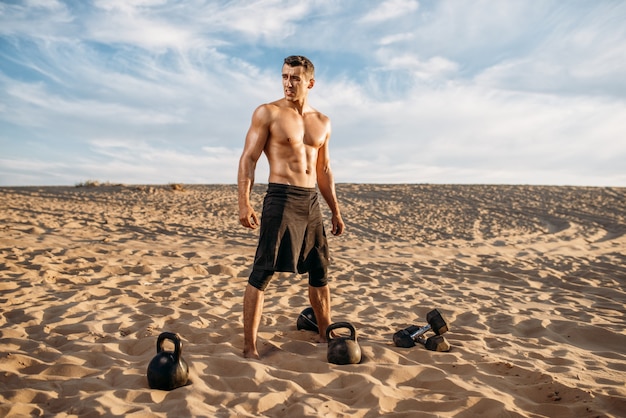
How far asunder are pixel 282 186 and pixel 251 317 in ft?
3.51

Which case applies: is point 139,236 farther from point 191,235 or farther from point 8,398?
point 8,398

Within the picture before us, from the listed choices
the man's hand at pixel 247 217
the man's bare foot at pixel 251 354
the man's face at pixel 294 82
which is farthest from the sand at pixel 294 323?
the man's face at pixel 294 82

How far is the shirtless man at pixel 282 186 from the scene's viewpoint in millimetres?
3402

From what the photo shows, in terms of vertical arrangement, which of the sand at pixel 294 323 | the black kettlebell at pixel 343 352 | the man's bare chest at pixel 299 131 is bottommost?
the sand at pixel 294 323

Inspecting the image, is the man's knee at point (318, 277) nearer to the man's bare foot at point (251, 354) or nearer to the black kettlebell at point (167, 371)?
the man's bare foot at point (251, 354)

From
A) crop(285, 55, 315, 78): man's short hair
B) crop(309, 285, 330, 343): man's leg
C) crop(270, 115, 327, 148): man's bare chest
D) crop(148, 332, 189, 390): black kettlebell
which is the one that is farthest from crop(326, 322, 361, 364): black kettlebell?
crop(285, 55, 315, 78): man's short hair

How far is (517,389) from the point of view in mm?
2998

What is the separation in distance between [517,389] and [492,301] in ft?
10.5

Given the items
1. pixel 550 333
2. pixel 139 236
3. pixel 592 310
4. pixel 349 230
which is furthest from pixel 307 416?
pixel 349 230

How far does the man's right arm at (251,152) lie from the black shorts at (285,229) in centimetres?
14

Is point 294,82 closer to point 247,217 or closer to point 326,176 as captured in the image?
point 326,176

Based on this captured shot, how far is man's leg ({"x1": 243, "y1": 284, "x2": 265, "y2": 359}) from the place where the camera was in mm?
3436

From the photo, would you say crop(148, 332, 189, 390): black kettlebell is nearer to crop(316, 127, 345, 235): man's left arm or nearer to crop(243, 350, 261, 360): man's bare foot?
crop(243, 350, 261, 360): man's bare foot

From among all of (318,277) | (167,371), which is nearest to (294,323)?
(318,277)
